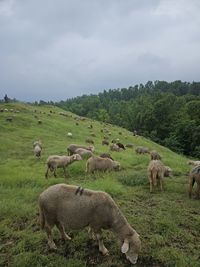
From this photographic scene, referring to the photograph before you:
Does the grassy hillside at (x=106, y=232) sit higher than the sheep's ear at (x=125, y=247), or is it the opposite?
the sheep's ear at (x=125, y=247)

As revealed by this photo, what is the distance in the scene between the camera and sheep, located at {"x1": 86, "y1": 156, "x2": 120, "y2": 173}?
17281mm

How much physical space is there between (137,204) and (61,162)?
6.48m

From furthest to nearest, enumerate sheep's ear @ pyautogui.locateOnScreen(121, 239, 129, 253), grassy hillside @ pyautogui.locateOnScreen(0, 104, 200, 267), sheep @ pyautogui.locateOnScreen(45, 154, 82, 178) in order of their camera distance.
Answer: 1. sheep @ pyautogui.locateOnScreen(45, 154, 82, 178)
2. grassy hillside @ pyautogui.locateOnScreen(0, 104, 200, 267)
3. sheep's ear @ pyautogui.locateOnScreen(121, 239, 129, 253)

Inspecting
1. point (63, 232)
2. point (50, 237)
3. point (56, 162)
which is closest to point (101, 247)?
point (63, 232)

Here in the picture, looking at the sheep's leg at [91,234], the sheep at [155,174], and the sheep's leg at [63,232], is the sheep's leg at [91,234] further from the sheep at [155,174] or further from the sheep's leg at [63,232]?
the sheep at [155,174]

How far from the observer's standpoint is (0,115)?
1646 inches

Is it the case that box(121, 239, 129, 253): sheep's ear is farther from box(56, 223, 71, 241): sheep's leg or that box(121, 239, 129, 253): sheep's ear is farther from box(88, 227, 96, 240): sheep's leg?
box(56, 223, 71, 241): sheep's leg

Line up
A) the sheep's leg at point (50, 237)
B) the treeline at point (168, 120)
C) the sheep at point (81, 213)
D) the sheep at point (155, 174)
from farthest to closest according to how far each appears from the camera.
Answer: the treeline at point (168, 120)
the sheep at point (155, 174)
the sheep's leg at point (50, 237)
the sheep at point (81, 213)

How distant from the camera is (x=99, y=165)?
57.3 feet

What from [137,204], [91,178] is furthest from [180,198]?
[91,178]

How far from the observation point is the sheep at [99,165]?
17.3m

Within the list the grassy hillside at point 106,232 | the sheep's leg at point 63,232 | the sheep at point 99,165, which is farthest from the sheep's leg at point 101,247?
the sheep at point 99,165

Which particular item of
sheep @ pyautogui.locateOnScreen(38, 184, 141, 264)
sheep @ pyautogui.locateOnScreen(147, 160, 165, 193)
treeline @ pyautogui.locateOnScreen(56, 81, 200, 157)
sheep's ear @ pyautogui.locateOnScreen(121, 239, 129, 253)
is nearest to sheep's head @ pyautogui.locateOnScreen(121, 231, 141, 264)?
sheep's ear @ pyautogui.locateOnScreen(121, 239, 129, 253)

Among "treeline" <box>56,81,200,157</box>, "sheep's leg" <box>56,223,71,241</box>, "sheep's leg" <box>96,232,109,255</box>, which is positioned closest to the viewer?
"sheep's leg" <box>96,232,109,255</box>
